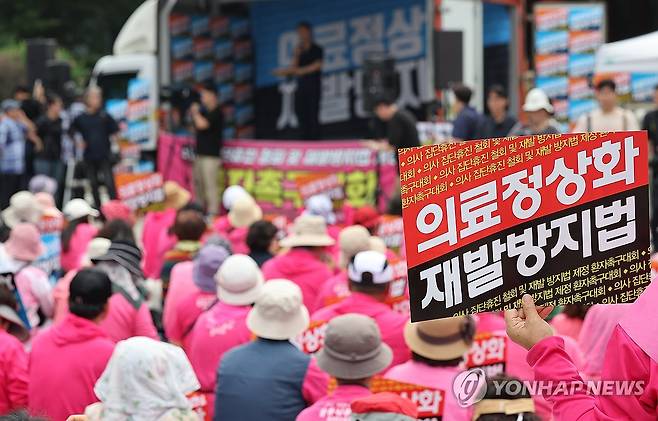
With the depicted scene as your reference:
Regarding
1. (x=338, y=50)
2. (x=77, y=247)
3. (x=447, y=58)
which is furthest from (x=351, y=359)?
(x=338, y=50)

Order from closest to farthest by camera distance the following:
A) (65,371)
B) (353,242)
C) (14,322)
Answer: (65,371)
(14,322)
(353,242)

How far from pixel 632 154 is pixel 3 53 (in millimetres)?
34148

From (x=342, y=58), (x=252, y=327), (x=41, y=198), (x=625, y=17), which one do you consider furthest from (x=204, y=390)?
→ (x=625, y=17)

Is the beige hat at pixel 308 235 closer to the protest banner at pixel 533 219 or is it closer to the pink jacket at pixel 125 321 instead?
the pink jacket at pixel 125 321

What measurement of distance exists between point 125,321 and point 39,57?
612 inches

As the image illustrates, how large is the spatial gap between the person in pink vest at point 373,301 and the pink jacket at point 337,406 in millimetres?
1168

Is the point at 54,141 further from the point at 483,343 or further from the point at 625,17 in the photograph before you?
the point at 625,17

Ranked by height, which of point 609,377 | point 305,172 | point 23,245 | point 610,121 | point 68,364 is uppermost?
point 609,377

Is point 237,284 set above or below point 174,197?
above

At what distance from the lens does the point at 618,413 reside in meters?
2.85

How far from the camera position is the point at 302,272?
7.93 m

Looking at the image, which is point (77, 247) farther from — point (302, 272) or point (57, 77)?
point (57, 77)

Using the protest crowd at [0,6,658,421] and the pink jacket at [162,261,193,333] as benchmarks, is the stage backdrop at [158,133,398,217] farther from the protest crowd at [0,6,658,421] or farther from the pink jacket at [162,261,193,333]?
the pink jacket at [162,261,193,333]

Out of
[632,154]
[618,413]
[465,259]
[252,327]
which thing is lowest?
[252,327]
